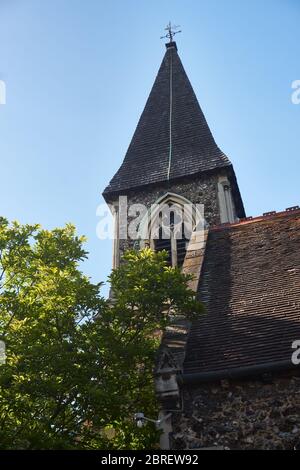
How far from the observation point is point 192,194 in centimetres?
1541

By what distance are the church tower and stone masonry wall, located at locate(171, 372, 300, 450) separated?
685 cm

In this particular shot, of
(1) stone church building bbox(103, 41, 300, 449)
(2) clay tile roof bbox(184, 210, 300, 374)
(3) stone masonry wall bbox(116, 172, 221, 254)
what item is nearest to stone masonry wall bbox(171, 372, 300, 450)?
(1) stone church building bbox(103, 41, 300, 449)

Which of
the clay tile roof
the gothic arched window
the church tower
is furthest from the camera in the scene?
the church tower

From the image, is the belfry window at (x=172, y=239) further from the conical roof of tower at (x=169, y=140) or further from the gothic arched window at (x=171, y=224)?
the conical roof of tower at (x=169, y=140)

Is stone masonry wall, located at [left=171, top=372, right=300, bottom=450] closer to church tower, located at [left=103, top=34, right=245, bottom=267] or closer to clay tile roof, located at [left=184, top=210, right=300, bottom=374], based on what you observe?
clay tile roof, located at [left=184, top=210, right=300, bottom=374]

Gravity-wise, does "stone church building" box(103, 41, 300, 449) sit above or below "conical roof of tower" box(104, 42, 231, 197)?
below

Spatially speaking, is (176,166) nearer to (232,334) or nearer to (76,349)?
(232,334)

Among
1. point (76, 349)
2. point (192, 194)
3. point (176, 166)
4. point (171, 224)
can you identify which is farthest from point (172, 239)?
point (76, 349)

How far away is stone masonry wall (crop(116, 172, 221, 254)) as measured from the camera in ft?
48.3

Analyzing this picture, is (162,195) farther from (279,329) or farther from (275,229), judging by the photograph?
(279,329)

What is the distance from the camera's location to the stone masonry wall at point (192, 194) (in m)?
14.7

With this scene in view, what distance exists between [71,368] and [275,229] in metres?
6.47

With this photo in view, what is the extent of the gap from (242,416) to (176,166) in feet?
33.6

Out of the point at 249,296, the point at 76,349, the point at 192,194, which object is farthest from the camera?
the point at 192,194
